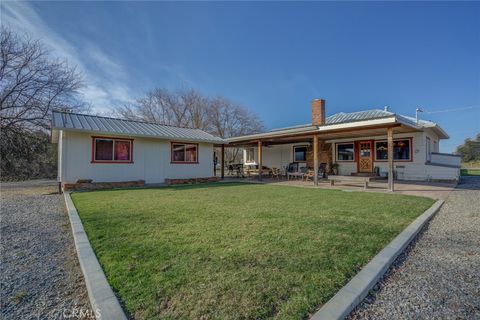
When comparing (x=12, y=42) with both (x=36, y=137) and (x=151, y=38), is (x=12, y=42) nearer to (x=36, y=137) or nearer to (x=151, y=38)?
(x=36, y=137)

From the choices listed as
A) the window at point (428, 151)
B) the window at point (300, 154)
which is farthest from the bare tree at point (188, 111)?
the window at point (428, 151)

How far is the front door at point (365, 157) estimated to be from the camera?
1531 cm

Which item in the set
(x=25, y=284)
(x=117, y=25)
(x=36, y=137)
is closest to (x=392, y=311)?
(x=25, y=284)

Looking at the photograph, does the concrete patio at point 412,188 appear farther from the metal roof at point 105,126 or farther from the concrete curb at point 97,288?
the concrete curb at point 97,288

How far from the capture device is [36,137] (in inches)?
621

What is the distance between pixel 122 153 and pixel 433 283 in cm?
1227

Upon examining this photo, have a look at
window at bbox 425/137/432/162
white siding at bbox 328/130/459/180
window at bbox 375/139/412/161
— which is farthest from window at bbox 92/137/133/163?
window at bbox 425/137/432/162

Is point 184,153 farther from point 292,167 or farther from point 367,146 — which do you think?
point 367,146

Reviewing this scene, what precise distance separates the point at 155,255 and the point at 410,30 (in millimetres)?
17016

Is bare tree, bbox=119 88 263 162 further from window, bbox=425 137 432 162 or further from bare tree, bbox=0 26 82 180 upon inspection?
window, bbox=425 137 432 162

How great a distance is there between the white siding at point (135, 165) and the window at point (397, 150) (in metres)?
10.7

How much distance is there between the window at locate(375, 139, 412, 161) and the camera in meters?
14.0

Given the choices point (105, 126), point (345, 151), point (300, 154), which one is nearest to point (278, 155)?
point (300, 154)

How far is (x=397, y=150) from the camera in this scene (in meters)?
14.5
